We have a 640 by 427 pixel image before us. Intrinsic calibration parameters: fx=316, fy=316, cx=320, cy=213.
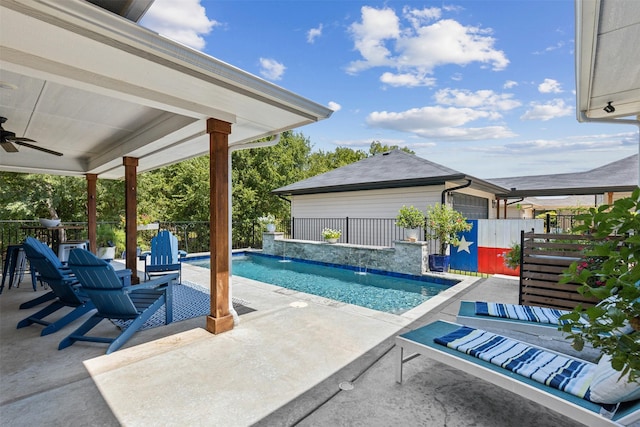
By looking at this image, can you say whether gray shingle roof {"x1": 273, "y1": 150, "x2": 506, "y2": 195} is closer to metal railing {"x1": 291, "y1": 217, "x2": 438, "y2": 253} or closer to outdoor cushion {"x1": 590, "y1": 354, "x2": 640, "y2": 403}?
metal railing {"x1": 291, "y1": 217, "x2": 438, "y2": 253}

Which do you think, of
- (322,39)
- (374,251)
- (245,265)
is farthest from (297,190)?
(322,39)

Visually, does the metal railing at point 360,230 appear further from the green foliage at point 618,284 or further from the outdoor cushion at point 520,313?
the green foliage at point 618,284

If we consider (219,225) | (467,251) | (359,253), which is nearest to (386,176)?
(359,253)

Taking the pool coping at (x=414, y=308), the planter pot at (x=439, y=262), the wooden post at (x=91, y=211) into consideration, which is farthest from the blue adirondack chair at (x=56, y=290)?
the planter pot at (x=439, y=262)

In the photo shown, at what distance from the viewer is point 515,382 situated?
197 cm

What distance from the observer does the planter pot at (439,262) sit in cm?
743

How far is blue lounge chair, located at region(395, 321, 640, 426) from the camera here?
1640mm

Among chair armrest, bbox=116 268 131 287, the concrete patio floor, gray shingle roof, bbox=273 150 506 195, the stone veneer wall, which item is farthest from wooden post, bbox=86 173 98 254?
gray shingle roof, bbox=273 150 506 195

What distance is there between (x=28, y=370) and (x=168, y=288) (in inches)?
56.8

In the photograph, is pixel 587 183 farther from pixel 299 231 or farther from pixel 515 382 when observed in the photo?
pixel 515 382

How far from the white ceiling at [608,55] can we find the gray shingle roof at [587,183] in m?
9.52

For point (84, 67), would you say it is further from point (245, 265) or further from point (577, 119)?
point (245, 265)

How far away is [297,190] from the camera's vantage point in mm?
12547

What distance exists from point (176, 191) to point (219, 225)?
15.5 meters
